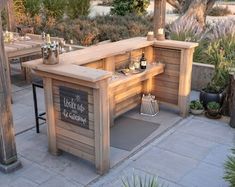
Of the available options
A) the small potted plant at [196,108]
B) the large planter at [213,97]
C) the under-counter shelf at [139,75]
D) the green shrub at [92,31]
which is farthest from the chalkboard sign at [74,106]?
the green shrub at [92,31]

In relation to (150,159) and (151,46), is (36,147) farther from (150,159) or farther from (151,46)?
(151,46)

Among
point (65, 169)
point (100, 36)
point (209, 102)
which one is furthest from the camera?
point (100, 36)

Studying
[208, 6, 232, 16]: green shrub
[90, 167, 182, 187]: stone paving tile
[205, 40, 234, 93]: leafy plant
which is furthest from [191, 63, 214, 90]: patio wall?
[208, 6, 232, 16]: green shrub

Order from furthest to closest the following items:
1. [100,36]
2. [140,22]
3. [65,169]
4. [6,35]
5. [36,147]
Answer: [140,22] < [100,36] < [6,35] < [36,147] < [65,169]

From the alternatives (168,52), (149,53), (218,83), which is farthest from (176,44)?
(218,83)

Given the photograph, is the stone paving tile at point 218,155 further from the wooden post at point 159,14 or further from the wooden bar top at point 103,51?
the wooden post at point 159,14

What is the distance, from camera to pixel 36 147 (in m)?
4.48

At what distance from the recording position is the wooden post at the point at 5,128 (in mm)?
3693

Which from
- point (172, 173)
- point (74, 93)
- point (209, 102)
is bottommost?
point (172, 173)

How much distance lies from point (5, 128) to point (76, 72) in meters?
1.04

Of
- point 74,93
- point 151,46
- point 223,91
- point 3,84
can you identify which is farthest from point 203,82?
point 3,84

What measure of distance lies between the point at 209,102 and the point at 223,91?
31cm

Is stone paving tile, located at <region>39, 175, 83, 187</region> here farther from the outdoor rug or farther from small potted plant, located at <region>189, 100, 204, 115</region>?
small potted plant, located at <region>189, 100, 204, 115</region>

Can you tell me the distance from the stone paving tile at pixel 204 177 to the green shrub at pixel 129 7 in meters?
9.88
